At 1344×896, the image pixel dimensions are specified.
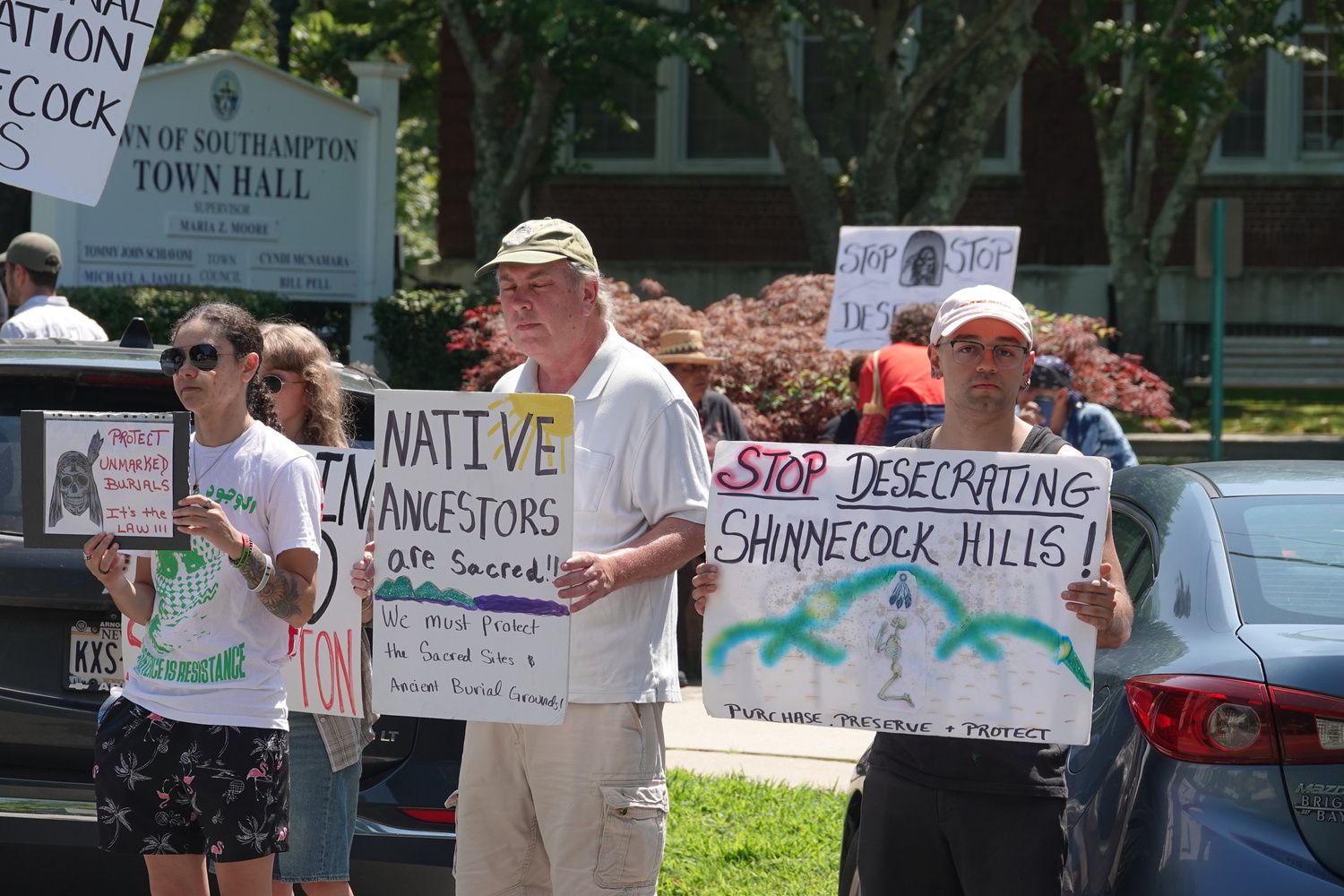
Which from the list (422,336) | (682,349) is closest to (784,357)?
(682,349)

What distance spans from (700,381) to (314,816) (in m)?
4.11

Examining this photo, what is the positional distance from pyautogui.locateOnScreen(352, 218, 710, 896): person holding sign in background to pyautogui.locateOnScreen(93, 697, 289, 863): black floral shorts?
0.43 meters

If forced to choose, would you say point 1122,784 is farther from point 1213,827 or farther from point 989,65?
point 989,65

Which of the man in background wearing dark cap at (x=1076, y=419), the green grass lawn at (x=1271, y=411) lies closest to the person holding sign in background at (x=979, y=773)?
the man in background wearing dark cap at (x=1076, y=419)

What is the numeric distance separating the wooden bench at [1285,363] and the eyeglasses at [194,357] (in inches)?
633

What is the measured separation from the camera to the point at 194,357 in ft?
11.5

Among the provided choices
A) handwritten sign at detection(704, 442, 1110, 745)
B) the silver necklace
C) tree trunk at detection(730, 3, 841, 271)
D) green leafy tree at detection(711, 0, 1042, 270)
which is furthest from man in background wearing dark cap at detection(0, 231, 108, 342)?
tree trunk at detection(730, 3, 841, 271)

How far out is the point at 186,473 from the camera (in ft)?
11.3

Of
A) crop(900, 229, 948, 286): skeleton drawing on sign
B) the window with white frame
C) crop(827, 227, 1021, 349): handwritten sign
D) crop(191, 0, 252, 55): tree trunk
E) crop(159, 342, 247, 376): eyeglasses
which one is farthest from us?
the window with white frame

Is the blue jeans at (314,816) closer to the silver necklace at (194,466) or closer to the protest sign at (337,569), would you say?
the protest sign at (337,569)

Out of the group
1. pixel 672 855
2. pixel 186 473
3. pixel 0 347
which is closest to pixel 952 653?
pixel 186 473

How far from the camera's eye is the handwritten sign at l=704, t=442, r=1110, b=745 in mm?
3227

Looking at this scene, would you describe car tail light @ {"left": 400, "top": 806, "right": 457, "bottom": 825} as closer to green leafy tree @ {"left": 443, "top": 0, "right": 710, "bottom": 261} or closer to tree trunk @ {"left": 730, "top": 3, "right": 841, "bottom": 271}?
green leafy tree @ {"left": 443, "top": 0, "right": 710, "bottom": 261}

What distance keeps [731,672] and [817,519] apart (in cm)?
37
